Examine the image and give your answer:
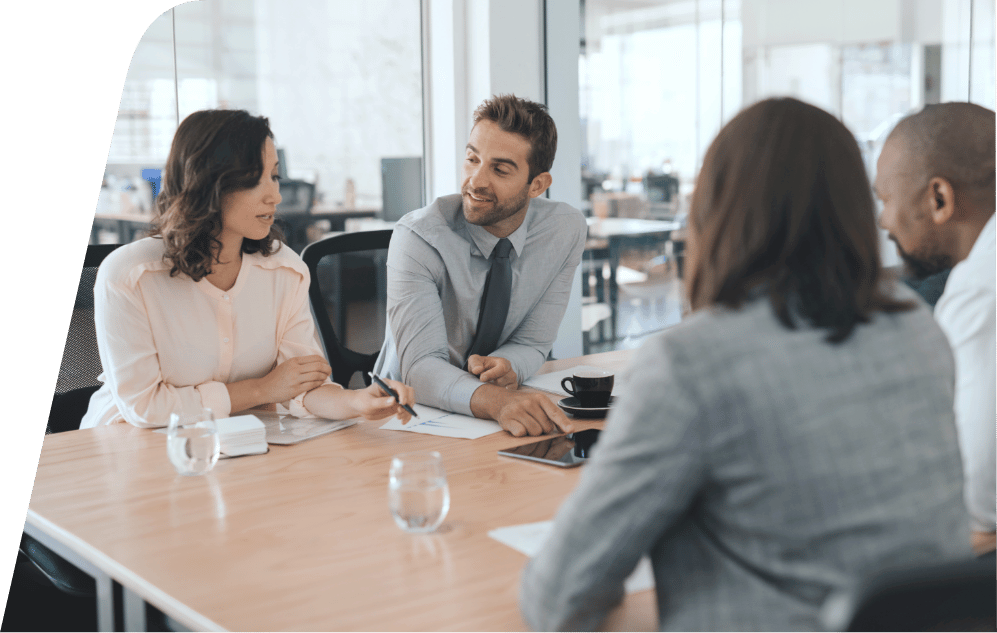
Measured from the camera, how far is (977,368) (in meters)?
1.35

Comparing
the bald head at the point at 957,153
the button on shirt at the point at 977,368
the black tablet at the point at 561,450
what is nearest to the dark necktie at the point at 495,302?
the black tablet at the point at 561,450

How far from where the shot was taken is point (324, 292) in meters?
2.62

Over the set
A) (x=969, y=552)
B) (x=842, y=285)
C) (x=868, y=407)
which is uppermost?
(x=842, y=285)

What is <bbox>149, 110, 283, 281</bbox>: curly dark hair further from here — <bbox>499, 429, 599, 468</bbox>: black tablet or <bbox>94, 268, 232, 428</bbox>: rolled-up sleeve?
<bbox>499, 429, 599, 468</bbox>: black tablet

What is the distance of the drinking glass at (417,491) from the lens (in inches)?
49.7

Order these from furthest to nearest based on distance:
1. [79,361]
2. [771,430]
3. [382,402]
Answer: [79,361], [382,402], [771,430]

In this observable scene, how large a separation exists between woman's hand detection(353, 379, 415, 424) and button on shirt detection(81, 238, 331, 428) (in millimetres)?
196

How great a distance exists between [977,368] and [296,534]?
3.38ft

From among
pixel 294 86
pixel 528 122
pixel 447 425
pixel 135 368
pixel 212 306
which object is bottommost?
pixel 447 425

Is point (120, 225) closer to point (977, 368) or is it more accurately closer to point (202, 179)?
point (202, 179)

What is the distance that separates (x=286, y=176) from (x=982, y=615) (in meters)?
3.10

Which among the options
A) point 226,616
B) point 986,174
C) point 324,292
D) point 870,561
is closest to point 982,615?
point 870,561

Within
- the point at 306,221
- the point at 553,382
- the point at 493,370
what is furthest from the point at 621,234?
the point at 493,370

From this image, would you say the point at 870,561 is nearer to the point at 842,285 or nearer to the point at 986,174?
the point at 842,285
